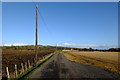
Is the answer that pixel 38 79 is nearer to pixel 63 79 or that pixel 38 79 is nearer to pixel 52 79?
pixel 52 79

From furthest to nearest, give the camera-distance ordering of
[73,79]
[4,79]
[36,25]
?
[36,25] → [73,79] → [4,79]

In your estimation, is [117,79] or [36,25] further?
[36,25]

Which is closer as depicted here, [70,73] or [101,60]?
[70,73]

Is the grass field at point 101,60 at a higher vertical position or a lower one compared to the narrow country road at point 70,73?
lower

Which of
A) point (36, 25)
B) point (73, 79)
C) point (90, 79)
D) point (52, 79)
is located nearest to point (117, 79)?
point (90, 79)

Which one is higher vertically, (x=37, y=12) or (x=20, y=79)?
(x=37, y=12)

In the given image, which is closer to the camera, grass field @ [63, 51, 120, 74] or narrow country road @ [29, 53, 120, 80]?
narrow country road @ [29, 53, 120, 80]

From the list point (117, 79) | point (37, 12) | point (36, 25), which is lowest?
point (117, 79)

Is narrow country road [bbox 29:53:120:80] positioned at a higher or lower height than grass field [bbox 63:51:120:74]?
higher

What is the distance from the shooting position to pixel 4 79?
12641 mm

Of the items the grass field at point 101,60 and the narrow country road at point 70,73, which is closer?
the narrow country road at point 70,73

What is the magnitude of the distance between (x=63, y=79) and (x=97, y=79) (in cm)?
304

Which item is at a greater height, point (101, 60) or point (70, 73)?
point (70, 73)

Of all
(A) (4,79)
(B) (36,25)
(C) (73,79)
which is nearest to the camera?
(A) (4,79)
